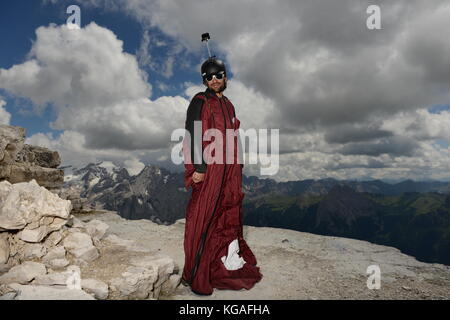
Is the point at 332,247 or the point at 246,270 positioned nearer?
the point at 246,270

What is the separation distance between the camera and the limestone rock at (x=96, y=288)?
4.35 meters

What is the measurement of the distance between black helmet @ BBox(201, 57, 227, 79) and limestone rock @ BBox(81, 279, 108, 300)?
5.18 metres

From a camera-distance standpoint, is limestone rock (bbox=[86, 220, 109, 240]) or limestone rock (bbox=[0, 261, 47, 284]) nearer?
limestone rock (bbox=[0, 261, 47, 284])

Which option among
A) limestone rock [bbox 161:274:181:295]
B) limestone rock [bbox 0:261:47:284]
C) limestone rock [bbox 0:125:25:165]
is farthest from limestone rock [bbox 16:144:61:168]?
limestone rock [bbox 161:274:181:295]

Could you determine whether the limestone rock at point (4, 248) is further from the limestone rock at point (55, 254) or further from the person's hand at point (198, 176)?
the person's hand at point (198, 176)

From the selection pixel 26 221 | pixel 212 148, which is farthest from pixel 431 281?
pixel 26 221

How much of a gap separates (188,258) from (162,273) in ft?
2.34

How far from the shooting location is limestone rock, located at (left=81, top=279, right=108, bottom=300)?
171 inches

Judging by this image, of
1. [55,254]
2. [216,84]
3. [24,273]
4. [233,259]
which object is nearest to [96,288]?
[24,273]

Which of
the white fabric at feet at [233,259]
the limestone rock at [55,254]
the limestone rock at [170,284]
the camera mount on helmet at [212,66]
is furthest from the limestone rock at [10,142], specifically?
the white fabric at feet at [233,259]

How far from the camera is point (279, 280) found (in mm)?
6492

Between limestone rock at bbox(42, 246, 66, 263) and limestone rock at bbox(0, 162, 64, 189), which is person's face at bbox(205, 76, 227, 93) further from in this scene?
limestone rock at bbox(0, 162, 64, 189)
